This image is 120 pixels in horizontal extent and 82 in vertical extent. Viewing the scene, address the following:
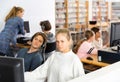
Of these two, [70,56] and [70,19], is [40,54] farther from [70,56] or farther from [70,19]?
[70,19]

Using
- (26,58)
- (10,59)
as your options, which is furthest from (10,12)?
(10,59)

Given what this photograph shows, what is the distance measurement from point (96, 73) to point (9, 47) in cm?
299

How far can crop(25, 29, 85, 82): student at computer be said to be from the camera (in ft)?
5.66

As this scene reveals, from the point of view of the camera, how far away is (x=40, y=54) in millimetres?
2445

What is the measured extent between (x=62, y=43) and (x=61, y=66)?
19cm

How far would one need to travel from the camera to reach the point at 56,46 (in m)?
2.01

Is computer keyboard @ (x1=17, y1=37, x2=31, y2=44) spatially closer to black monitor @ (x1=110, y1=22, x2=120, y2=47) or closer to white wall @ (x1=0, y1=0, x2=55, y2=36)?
white wall @ (x1=0, y1=0, x2=55, y2=36)

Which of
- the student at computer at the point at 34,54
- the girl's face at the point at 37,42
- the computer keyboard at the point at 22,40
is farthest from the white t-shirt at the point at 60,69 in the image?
the computer keyboard at the point at 22,40

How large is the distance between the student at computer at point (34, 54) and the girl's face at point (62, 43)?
0.58m

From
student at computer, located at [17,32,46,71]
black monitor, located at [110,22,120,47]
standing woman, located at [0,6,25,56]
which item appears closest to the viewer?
student at computer, located at [17,32,46,71]

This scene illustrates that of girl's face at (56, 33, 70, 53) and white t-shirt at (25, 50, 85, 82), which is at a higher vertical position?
girl's face at (56, 33, 70, 53)

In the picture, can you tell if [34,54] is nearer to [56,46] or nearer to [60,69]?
[56,46]

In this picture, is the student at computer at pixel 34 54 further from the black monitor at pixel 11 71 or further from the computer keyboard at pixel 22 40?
the computer keyboard at pixel 22 40

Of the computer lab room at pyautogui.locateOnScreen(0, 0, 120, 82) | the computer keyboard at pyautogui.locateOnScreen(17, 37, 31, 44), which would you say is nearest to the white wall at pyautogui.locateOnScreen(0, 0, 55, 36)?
the computer lab room at pyautogui.locateOnScreen(0, 0, 120, 82)
